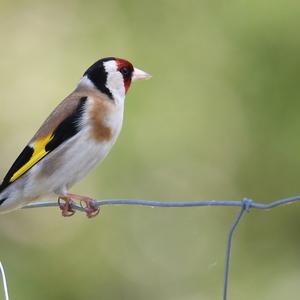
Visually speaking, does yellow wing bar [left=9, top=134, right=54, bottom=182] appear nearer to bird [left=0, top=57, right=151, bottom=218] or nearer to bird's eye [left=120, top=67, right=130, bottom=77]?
bird [left=0, top=57, right=151, bottom=218]

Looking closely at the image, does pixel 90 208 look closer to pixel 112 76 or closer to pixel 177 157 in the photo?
pixel 112 76

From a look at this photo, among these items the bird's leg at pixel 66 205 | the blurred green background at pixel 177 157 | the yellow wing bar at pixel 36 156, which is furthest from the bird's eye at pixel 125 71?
the blurred green background at pixel 177 157

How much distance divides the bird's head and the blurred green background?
1305 mm

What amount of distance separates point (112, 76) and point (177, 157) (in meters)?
1.66

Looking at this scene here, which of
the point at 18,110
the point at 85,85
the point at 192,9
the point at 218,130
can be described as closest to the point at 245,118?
the point at 218,130

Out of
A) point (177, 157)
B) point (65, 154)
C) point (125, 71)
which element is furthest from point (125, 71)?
point (177, 157)

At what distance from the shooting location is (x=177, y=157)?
6.70 meters

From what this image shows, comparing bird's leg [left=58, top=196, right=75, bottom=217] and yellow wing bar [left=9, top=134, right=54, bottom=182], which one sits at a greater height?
yellow wing bar [left=9, top=134, right=54, bottom=182]

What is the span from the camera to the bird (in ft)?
15.4

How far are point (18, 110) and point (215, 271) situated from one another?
1413 mm

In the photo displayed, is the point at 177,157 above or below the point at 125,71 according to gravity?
above

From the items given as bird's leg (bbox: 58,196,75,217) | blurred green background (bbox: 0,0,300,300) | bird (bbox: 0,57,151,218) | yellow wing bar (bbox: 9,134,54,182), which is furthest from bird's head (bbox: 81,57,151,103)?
blurred green background (bbox: 0,0,300,300)

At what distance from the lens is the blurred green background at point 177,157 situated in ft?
21.6

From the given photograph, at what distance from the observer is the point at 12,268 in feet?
21.1
